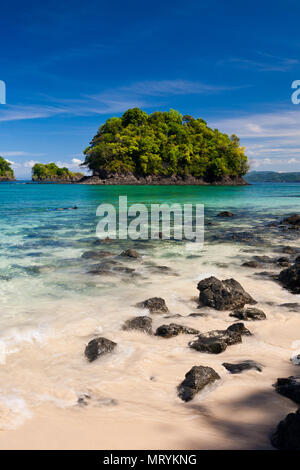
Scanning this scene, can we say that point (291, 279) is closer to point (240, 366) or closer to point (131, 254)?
point (240, 366)

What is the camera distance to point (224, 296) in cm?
623

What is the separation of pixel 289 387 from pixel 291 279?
455 cm

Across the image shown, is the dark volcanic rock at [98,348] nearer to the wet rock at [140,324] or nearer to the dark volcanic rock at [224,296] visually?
the wet rock at [140,324]

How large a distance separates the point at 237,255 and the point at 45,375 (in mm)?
8386

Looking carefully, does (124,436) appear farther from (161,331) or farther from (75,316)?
(75,316)

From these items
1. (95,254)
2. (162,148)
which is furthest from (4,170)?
(95,254)

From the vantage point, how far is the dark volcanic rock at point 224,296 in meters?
6.17

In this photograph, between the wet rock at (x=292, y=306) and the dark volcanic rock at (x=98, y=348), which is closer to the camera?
the dark volcanic rock at (x=98, y=348)

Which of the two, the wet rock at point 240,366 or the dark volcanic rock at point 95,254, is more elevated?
the dark volcanic rock at point 95,254

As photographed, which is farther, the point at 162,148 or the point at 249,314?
the point at 162,148

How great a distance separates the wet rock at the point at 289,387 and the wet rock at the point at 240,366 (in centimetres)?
45

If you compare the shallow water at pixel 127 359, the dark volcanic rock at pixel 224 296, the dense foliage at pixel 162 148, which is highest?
the dense foliage at pixel 162 148

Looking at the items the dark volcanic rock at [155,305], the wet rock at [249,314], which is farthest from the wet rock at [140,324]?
the wet rock at [249,314]

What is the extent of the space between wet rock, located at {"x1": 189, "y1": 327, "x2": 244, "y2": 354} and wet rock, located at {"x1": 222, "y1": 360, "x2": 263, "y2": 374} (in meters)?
0.40
